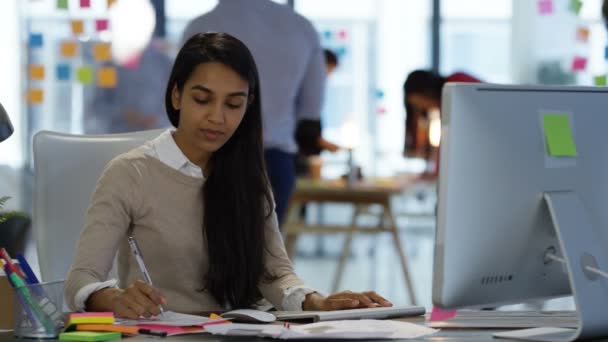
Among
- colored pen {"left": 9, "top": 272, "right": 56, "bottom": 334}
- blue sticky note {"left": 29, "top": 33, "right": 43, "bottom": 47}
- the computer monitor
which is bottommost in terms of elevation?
colored pen {"left": 9, "top": 272, "right": 56, "bottom": 334}

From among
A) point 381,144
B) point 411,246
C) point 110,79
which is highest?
point 110,79

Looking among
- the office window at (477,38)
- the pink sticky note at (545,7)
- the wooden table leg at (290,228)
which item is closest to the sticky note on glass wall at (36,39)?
the wooden table leg at (290,228)

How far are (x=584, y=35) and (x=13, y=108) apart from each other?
3814mm

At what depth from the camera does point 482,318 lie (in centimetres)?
176

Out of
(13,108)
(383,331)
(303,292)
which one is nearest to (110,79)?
(13,108)

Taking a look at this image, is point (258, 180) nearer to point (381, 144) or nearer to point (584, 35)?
point (584, 35)

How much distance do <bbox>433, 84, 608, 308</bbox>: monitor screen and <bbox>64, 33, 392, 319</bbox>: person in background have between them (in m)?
0.50

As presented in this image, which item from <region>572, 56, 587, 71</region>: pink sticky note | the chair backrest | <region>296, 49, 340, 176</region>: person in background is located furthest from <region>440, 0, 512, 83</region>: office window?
the chair backrest

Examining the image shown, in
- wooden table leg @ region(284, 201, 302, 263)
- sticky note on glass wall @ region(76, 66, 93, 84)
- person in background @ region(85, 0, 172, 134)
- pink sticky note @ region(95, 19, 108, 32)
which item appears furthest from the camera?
sticky note on glass wall @ region(76, 66, 93, 84)

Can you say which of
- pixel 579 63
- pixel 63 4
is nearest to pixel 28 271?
pixel 63 4

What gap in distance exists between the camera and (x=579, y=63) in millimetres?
8578

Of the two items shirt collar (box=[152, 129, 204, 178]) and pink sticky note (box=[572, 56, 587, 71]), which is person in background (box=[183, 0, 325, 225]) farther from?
pink sticky note (box=[572, 56, 587, 71])

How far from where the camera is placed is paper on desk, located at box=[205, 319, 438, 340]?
1.52m

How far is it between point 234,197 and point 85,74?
5724 millimetres
